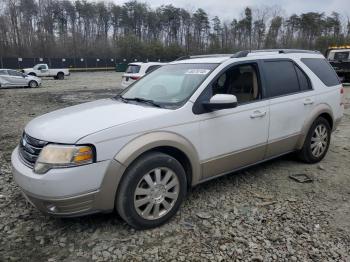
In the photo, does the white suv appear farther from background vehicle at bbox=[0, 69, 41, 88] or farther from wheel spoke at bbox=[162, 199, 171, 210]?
background vehicle at bbox=[0, 69, 41, 88]

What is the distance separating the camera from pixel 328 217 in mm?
3545

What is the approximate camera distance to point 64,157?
2826 millimetres

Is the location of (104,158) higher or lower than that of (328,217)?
higher

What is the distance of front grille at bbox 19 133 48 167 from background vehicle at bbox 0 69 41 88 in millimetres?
21264

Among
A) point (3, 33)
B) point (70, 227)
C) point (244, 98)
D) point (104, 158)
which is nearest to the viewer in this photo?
point (104, 158)

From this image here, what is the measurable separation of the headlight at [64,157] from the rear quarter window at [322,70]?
11.9 ft

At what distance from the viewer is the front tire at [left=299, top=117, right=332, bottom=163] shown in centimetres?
495

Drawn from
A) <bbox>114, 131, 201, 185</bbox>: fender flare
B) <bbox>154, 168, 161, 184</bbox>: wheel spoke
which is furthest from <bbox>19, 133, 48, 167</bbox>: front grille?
<bbox>154, 168, 161, 184</bbox>: wheel spoke

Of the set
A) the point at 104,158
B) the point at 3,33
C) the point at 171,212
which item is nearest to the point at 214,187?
the point at 171,212

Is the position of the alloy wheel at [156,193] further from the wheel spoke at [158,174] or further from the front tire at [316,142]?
the front tire at [316,142]

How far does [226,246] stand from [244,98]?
1869 millimetres

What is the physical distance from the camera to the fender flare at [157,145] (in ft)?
9.86

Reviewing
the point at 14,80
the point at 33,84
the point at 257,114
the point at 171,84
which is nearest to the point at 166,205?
the point at 171,84

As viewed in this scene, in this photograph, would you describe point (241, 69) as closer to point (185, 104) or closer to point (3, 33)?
point (185, 104)
